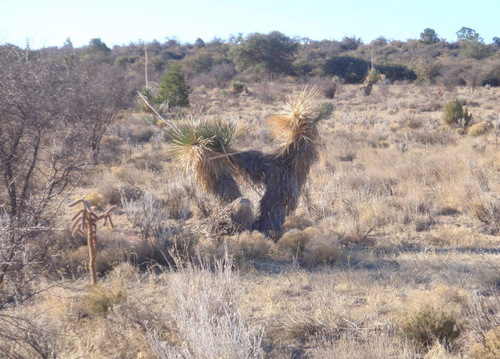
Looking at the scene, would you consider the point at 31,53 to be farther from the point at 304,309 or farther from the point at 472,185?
the point at 472,185

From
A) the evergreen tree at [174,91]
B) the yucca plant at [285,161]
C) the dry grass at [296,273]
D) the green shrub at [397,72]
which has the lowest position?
the dry grass at [296,273]

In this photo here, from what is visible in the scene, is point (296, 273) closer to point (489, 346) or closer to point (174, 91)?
point (489, 346)

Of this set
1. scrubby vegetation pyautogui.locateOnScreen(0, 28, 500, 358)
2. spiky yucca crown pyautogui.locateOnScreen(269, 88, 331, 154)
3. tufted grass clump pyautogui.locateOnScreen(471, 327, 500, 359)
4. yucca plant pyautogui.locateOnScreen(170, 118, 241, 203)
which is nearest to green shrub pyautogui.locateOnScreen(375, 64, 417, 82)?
scrubby vegetation pyautogui.locateOnScreen(0, 28, 500, 358)

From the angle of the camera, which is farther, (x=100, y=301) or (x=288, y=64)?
(x=288, y=64)

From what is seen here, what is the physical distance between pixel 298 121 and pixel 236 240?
197 centimetres

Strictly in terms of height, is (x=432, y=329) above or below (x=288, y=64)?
below

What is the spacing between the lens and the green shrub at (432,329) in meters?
3.91

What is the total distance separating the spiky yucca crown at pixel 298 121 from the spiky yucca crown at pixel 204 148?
2.28 feet

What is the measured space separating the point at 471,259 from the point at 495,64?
121 feet

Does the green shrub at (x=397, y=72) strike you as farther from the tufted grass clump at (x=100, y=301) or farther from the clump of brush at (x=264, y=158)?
the tufted grass clump at (x=100, y=301)

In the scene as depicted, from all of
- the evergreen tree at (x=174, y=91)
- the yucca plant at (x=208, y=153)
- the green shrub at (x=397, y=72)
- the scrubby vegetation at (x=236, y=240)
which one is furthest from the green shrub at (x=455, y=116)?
the green shrub at (x=397, y=72)

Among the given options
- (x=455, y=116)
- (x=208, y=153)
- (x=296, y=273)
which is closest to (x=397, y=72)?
(x=455, y=116)

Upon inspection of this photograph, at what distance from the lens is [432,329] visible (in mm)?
3920

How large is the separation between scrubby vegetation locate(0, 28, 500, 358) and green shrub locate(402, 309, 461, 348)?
2 cm
